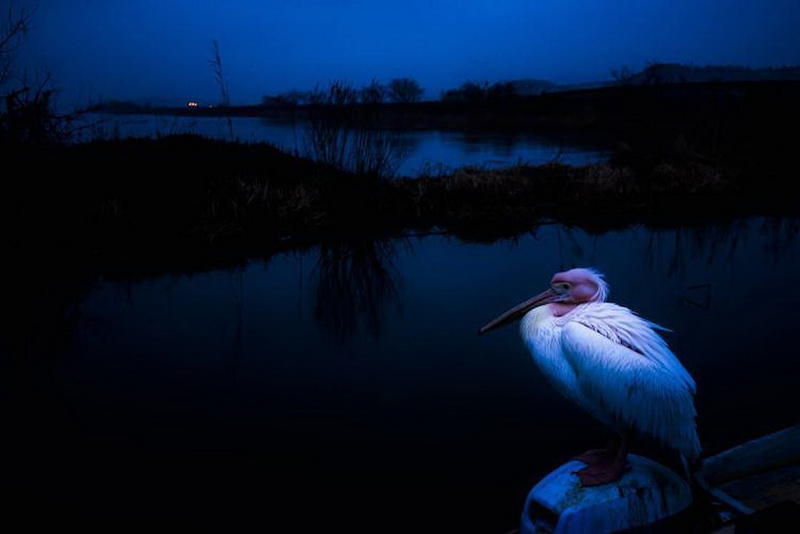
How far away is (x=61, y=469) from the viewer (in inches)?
163

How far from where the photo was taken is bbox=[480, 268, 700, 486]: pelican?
269cm

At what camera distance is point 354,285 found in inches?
329

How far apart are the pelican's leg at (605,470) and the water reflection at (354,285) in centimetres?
391

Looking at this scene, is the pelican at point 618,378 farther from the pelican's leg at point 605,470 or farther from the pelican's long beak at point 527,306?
the pelican's long beak at point 527,306

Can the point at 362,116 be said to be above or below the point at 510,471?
above

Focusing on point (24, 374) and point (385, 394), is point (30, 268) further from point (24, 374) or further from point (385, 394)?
point (385, 394)

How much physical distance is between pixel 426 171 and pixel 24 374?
852 centimetres

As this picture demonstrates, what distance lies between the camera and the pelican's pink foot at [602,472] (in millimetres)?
2660

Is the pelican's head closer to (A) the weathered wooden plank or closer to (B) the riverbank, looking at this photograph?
(A) the weathered wooden plank

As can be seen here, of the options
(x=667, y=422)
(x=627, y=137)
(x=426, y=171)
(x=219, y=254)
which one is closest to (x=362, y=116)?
(x=426, y=171)

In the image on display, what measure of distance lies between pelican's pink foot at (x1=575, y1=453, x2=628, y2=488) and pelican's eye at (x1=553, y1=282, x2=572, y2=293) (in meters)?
0.98

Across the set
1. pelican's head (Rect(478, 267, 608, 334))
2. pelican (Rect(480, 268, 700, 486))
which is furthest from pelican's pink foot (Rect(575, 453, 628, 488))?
pelican's head (Rect(478, 267, 608, 334))

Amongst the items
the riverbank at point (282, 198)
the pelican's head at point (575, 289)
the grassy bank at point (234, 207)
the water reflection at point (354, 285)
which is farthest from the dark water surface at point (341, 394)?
the pelican's head at point (575, 289)

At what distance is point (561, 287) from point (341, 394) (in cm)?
250
